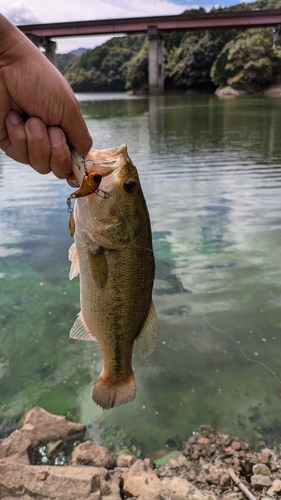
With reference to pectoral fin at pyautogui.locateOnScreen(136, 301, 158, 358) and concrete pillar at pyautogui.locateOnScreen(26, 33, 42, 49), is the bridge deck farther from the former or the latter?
pectoral fin at pyautogui.locateOnScreen(136, 301, 158, 358)

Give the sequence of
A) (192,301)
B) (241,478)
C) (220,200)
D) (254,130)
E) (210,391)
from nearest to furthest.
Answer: (241,478) → (210,391) → (192,301) → (220,200) → (254,130)

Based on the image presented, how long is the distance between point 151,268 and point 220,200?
7081 millimetres

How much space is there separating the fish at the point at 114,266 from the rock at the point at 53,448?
1.15 meters

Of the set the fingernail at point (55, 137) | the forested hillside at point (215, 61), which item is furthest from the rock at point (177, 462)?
the forested hillside at point (215, 61)

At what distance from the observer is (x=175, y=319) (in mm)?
5129

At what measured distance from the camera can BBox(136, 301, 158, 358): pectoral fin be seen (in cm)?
255

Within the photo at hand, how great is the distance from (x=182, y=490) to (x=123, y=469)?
0.62 meters

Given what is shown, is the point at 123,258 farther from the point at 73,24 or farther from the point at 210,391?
the point at 73,24

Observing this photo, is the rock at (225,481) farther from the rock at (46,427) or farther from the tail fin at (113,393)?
the rock at (46,427)

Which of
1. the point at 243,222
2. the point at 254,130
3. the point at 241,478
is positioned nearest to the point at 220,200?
the point at 243,222

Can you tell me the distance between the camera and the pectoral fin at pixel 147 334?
2.55m

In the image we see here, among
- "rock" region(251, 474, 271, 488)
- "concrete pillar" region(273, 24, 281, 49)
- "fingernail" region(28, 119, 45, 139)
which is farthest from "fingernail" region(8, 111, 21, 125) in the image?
"concrete pillar" region(273, 24, 281, 49)

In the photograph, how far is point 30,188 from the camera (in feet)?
36.0

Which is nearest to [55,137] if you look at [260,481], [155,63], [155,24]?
[260,481]
